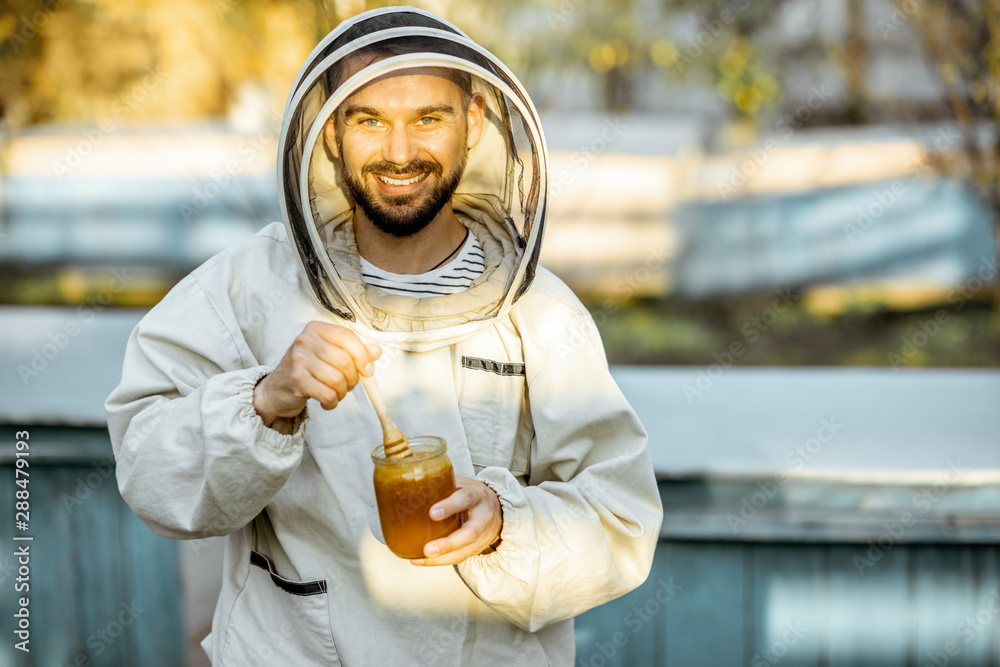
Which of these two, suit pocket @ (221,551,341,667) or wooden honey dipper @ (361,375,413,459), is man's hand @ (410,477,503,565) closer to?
wooden honey dipper @ (361,375,413,459)

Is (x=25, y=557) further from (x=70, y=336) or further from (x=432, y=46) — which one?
(x=432, y=46)

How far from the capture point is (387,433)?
138cm

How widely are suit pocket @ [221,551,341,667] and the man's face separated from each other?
73cm

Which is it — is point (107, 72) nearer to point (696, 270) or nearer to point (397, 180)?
point (696, 270)

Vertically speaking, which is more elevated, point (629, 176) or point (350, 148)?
Answer: point (350, 148)

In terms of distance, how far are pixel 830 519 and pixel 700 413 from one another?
689 millimetres

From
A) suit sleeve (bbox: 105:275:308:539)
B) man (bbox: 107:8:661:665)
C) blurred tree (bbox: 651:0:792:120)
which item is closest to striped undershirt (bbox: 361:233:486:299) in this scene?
man (bbox: 107:8:661:665)

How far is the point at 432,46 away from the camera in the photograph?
154 cm

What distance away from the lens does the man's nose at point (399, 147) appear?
1.57m

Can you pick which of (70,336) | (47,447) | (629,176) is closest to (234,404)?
(47,447)

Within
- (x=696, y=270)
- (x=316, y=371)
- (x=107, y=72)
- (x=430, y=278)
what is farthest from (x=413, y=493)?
(x=107, y=72)

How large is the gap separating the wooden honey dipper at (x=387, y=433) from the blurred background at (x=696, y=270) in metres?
1.26

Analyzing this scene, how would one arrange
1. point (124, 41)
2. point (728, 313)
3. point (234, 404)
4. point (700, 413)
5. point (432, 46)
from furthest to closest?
point (124, 41)
point (728, 313)
point (700, 413)
point (432, 46)
point (234, 404)

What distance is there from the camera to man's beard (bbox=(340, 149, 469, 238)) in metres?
1.60
